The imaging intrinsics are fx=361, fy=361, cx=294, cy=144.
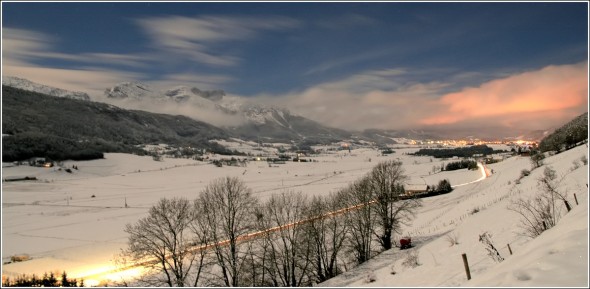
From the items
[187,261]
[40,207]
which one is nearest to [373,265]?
[187,261]

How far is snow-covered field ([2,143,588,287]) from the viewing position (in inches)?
561

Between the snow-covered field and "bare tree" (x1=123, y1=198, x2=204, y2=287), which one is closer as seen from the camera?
the snow-covered field

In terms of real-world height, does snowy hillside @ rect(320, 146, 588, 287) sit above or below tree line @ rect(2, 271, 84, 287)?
above

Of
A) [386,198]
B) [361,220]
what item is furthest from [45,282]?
[386,198]

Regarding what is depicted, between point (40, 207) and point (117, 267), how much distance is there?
7521 cm

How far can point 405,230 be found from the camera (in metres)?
61.0

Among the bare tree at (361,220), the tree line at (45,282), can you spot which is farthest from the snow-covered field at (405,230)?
the tree line at (45,282)

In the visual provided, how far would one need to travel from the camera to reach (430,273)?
24672 millimetres

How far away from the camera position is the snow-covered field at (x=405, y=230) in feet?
46.8

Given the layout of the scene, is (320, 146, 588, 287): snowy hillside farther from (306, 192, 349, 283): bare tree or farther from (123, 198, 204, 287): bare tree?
(123, 198, 204, 287): bare tree

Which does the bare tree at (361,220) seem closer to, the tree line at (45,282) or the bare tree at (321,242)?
the bare tree at (321,242)

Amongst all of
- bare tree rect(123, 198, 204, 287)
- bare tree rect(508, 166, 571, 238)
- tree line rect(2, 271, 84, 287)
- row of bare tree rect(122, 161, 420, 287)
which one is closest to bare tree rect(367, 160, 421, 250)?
row of bare tree rect(122, 161, 420, 287)

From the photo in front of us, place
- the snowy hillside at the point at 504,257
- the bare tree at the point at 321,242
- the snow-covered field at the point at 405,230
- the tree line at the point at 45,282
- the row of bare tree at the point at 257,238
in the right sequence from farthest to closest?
the bare tree at the point at 321,242
the tree line at the point at 45,282
the row of bare tree at the point at 257,238
the snow-covered field at the point at 405,230
the snowy hillside at the point at 504,257

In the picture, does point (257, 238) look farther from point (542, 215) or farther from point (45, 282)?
point (542, 215)
